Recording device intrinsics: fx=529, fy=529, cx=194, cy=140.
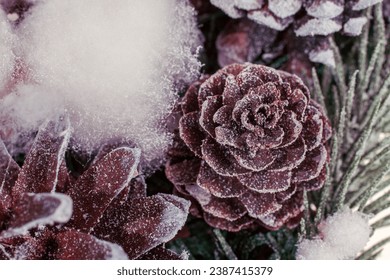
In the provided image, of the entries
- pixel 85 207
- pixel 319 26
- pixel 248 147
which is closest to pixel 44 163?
pixel 85 207

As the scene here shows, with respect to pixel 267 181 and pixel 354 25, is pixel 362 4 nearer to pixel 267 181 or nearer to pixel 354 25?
pixel 354 25

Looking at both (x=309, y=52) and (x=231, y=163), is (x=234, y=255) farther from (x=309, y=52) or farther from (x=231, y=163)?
(x=309, y=52)

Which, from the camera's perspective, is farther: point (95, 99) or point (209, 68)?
point (209, 68)

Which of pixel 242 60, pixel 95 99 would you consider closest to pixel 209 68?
pixel 242 60

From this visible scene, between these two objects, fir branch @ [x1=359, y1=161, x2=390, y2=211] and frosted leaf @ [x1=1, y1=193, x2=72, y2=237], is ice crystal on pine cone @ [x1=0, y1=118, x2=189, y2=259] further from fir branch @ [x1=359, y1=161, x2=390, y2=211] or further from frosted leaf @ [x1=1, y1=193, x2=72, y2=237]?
fir branch @ [x1=359, y1=161, x2=390, y2=211]

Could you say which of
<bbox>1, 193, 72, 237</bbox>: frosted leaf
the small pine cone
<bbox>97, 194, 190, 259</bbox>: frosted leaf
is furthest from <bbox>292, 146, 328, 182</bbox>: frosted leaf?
<bbox>1, 193, 72, 237</bbox>: frosted leaf
